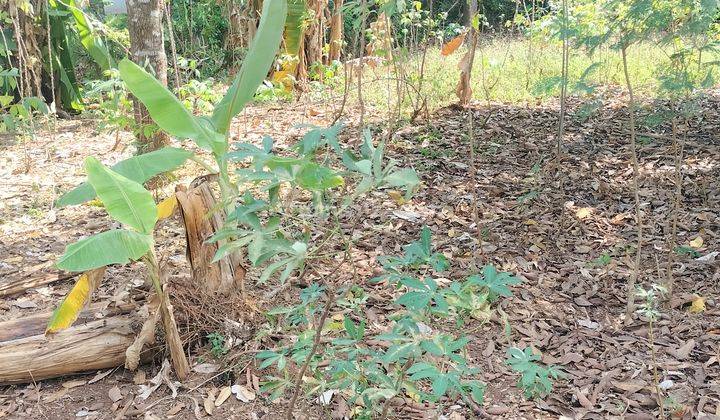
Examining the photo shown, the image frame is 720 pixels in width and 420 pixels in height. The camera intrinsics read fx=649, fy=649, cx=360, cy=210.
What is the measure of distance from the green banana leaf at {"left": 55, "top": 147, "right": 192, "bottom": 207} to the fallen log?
637 mm

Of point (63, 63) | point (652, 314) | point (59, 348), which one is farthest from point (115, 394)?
point (63, 63)

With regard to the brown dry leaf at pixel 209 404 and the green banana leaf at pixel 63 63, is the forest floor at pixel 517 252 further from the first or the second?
the green banana leaf at pixel 63 63

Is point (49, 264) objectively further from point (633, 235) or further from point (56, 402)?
point (633, 235)

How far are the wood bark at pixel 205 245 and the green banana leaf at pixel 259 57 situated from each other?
0.40 m

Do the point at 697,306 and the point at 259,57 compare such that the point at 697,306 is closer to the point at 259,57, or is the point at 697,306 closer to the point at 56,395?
the point at 259,57

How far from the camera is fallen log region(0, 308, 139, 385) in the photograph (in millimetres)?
2992

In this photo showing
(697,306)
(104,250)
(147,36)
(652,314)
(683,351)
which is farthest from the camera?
(147,36)

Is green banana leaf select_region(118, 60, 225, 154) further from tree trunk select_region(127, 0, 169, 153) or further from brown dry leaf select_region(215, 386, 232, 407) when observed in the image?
tree trunk select_region(127, 0, 169, 153)

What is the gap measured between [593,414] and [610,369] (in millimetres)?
388

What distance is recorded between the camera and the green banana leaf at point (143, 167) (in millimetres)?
2891

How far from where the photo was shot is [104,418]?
2.84 meters

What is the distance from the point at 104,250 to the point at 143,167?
2.22 ft

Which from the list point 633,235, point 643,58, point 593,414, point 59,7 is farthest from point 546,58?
point 593,414

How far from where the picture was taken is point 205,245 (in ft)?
10.2
